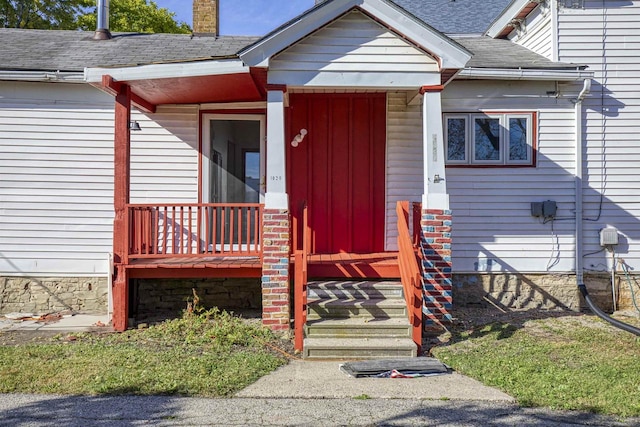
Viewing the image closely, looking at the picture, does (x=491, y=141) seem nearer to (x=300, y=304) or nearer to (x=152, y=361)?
(x=300, y=304)

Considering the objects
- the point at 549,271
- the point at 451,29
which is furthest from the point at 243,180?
the point at 451,29

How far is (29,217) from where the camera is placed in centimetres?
839

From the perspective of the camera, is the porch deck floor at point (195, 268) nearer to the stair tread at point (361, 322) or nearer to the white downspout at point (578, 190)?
the stair tread at point (361, 322)

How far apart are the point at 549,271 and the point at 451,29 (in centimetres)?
639

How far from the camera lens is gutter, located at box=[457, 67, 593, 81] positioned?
816 centimetres

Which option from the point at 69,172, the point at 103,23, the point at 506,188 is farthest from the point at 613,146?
the point at 103,23

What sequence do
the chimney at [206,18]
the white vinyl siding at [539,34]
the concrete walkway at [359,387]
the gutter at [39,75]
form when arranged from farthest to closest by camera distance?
1. the chimney at [206,18]
2. the white vinyl siding at [539,34]
3. the gutter at [39,75]
4. the concrete walkway at [359,387]

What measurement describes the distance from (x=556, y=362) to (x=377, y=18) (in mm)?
4455

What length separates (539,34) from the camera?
30.4ft

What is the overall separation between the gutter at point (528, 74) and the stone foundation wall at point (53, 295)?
21.3 ft

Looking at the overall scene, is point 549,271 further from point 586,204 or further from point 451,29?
point 451,29

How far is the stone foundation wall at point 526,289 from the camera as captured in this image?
8547mm

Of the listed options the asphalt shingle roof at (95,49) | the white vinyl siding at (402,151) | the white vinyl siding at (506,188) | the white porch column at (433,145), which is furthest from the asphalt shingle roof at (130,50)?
the white porch column at (433,145)

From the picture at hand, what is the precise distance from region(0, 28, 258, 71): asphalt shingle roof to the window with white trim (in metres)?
3.93
